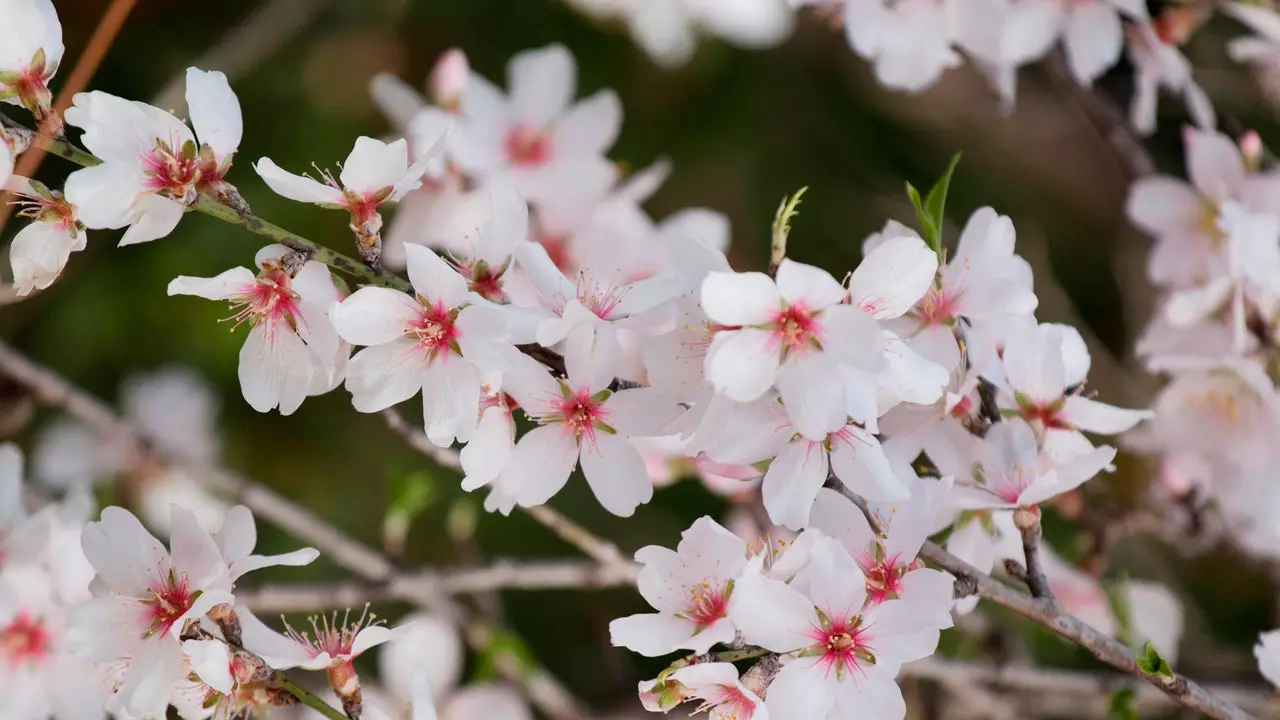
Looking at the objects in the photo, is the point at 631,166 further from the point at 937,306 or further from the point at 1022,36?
the point at 937,306

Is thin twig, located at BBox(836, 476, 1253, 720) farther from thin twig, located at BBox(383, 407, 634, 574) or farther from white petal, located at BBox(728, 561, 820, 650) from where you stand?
thin twig, located at BBox(383, 407, 634, 574)

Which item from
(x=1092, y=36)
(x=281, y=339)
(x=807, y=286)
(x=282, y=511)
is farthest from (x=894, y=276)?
(x=282, y=511)

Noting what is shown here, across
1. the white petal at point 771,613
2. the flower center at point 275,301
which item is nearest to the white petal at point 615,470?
the white petal at point 771,613

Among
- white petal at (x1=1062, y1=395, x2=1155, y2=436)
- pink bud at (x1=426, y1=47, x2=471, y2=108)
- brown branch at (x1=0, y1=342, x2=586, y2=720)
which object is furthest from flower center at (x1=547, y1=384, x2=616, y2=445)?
pink bud at (x1=426, y1=47, x2=471, y2=108)

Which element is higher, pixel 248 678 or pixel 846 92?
pixel 248 678

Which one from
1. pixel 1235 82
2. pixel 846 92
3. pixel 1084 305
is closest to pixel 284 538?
pixel 846 92

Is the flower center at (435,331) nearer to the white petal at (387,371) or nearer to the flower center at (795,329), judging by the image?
the white petal at (387,371)

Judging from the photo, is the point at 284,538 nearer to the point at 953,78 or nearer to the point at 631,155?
the point at 631,155
